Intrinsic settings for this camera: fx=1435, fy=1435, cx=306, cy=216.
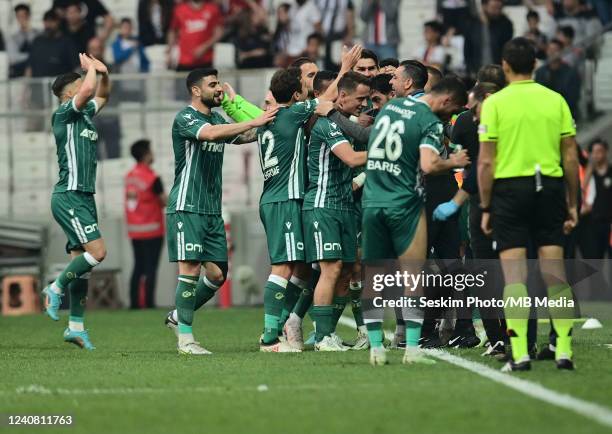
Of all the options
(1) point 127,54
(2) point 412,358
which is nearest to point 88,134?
(2) point 412,358

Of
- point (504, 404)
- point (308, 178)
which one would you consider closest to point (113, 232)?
point (308, 178)

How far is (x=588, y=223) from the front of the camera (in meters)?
20.2

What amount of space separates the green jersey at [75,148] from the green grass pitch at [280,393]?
1.59m

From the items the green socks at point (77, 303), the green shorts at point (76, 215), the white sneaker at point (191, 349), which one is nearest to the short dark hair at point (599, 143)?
the green shorts at point (76, 215)

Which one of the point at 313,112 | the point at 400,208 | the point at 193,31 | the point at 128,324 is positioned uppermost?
the point at 193,31

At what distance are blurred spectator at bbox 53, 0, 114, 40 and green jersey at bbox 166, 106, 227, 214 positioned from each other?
39.3 ft

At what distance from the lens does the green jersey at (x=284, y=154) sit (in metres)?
11.8

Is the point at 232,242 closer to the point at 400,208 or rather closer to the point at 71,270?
the point at 71,270

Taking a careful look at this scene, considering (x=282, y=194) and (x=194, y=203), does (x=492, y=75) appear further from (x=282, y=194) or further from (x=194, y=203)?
(x=194, y=203)

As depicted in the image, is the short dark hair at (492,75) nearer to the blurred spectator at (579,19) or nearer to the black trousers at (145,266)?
the black trousers at (145,266)

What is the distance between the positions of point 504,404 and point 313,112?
14.4ft

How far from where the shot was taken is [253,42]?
896 inches

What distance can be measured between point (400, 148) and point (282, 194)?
222cm

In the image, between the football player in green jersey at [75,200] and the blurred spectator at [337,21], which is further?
the blurred spectator at [337,21]
